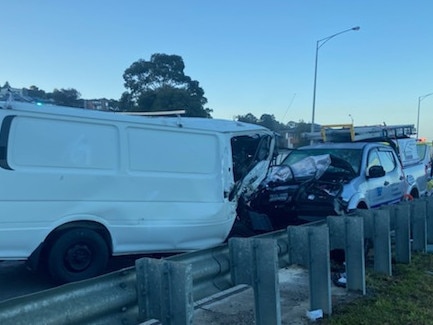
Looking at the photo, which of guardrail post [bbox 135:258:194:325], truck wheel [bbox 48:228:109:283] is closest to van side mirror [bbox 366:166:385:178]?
truck wheel [bbox 48:228:109:283]

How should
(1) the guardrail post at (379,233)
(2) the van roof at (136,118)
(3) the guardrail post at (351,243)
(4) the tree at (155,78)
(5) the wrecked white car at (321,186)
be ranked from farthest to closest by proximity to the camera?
(4) the tree at (155,78) → (5) the wrecked white car at (321,186) → (1) the guardrail post at (379,233) → (3) the guardrail post at (351,243) → (2) the van roof at (136,118)

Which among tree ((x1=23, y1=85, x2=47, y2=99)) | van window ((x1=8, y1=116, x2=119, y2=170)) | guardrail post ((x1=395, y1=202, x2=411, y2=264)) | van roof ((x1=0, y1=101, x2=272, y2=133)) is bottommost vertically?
guardrail post ((x1=395, y1=202, x2=411, y2=264))

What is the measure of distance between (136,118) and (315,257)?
2714mm

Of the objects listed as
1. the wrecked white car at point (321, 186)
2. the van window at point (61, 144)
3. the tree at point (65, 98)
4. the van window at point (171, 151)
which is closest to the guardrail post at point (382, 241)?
the wrecked white car at point (321, 186)

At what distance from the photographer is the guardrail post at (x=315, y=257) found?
15.1ft

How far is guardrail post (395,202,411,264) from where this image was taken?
21.6 feet

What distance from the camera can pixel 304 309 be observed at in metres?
4.91

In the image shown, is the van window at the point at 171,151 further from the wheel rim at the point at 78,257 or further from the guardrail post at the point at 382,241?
the guardrail post at the point at 382,241

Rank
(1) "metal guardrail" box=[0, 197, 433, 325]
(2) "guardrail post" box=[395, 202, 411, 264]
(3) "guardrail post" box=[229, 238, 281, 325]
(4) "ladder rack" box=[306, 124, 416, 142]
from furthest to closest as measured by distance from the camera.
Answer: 1. (4) "ladder rack" box=[306, 124, 416, 142]
2. (2) "guardrail post" box=[395, 202, 411, 264]
3. (3) "guardrail post" box=[229, 238, 281, 325]
4. (1) "metal guardrail" box=[0, 197, 433, 325]

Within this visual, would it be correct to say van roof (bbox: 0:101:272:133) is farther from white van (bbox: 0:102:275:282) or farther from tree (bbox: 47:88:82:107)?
tree (bbox: 47:88:82:107)

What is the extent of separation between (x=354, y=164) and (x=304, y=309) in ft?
12.6

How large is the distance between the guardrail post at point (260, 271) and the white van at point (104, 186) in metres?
1.97

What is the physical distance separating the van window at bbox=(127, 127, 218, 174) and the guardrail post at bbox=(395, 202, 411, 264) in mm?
2742

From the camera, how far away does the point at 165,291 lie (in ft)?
10.1
